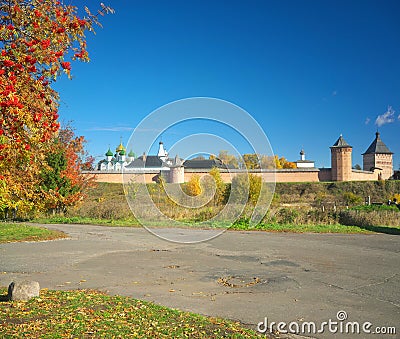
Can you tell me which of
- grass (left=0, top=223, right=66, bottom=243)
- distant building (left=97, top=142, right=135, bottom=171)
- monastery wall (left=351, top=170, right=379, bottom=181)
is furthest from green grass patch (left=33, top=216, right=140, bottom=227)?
monastery wall (left=351, top=170, right=379, bottom=181)

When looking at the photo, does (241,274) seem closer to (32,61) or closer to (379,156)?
(32,61)

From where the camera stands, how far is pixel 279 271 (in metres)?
9.35

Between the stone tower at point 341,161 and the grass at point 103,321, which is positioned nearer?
the grass at point 103,321

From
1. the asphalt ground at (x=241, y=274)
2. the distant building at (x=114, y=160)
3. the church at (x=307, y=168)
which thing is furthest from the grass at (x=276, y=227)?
the distant building at (x=114, y=160)

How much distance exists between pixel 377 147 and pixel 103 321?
78618mm

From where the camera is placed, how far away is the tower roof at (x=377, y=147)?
7506 centimetres

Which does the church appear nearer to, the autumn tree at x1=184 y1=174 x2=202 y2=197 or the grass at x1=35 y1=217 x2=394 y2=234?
the autumn tree at x1=184 y1=174 x2=202 y2=197

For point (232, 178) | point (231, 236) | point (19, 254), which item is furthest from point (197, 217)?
point (19, 254)

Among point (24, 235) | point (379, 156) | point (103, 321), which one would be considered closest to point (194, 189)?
point (24, 235)

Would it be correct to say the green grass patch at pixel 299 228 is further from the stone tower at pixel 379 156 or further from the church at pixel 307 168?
the stone tower at pixel 379 156

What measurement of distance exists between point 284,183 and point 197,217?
112 ft

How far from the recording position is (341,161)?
2375 inches

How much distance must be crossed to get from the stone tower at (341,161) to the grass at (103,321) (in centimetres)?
5745

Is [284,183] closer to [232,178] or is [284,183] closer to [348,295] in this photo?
[232,178]
